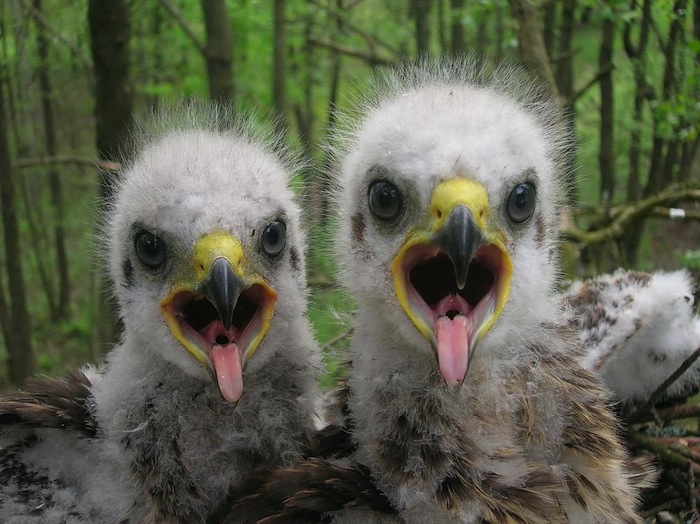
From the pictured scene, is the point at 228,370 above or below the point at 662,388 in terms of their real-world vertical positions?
above

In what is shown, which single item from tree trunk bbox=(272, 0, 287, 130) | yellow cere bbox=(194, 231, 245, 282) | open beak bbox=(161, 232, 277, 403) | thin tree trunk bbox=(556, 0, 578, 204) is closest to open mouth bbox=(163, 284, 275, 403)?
open beak bbox=(161, 232, 277, 403)

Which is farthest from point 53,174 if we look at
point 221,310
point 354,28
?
point 221,310

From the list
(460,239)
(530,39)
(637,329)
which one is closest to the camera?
(460,239)

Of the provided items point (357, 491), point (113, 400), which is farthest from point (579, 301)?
point (113, 400)

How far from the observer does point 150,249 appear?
7.55ft

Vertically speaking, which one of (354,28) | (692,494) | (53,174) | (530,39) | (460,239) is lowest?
(53,174)

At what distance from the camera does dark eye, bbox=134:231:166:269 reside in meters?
2.28

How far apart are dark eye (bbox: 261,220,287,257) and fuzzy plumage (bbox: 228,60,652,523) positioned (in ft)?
0.69

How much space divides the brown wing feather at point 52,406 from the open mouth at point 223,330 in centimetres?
55

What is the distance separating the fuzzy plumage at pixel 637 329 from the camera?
2857 millimetres

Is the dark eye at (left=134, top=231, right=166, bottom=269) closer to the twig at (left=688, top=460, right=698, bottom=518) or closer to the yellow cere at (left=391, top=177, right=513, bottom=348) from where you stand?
the yellow cere at (left=391, top=177, right=513, bottom=348)

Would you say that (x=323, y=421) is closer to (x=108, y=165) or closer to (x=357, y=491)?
(x=357, y=491)

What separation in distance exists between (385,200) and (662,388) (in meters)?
1.44

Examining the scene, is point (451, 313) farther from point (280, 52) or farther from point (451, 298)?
point (280, 52)
